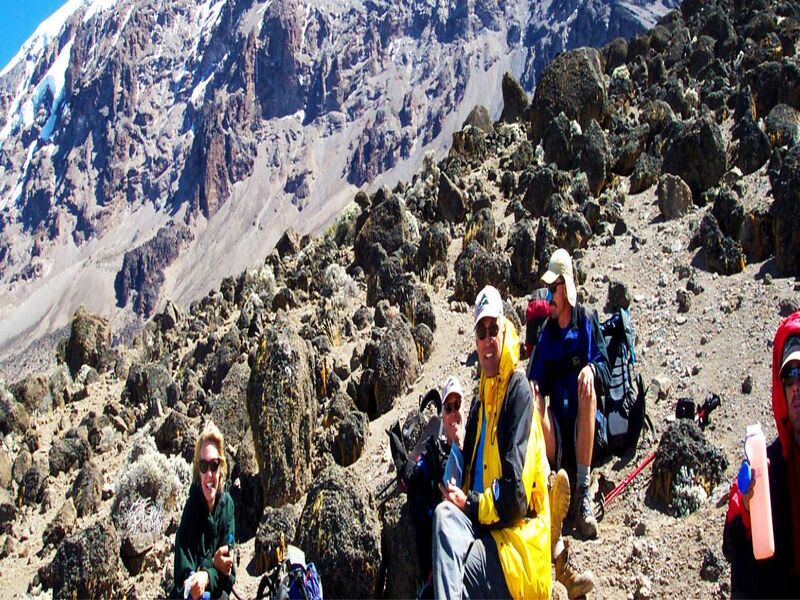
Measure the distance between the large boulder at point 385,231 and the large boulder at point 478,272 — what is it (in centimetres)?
299

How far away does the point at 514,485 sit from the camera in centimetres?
384

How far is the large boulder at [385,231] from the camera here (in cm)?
1541

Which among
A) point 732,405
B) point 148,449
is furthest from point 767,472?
point 148,449

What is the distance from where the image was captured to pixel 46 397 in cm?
1773

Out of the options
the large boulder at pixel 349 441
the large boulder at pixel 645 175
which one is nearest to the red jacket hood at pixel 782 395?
the large boulder at pixel 349 441

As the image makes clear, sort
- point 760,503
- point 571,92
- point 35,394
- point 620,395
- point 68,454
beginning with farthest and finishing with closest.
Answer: point 35,394 < point 571,92 < point 68,454 < point 620,395 < point 760,503

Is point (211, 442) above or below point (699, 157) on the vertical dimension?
above

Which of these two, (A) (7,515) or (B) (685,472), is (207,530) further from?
(A) (7,515)

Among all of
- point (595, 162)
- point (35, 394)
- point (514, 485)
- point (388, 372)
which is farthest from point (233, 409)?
point (35, 394)

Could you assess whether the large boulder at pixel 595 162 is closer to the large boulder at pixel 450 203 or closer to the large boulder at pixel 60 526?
the large boulder at pixel 450 203

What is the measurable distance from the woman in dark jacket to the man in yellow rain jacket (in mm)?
1877

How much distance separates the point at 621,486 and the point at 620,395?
0.80 m

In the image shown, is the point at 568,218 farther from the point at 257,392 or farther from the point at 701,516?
the point at 701,516

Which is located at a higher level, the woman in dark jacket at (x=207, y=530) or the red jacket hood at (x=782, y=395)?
the red jacket hood at (x=782, y=395)
